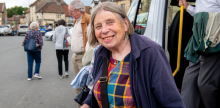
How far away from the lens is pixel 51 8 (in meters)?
70.6

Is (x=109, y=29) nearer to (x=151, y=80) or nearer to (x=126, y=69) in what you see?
(x=126, y=69)

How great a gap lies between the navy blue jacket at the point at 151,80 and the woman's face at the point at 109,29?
211 mm

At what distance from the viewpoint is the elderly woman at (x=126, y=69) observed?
4.43 ft

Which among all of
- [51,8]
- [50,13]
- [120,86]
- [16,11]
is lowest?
[120,86]

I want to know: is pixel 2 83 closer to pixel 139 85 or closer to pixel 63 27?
pixel 63 27

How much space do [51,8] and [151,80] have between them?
74155 millimetres

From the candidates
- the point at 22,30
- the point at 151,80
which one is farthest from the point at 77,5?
the point at 22,30

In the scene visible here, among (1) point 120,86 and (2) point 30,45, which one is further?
(2) point 30,45

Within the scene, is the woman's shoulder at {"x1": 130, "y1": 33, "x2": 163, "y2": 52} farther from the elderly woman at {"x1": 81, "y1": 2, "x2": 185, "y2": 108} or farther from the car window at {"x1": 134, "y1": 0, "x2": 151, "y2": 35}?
the car window at {"x1": 134, "y1": 0, "x2": 151, "y2": 35}

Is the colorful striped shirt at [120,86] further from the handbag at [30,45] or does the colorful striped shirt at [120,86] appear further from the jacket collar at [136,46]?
the handbag at [30,45]

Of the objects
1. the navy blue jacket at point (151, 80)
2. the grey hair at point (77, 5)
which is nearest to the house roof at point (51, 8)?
the grey hair at point (77, 5)

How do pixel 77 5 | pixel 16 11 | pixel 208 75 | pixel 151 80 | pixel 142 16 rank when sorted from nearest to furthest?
pixel 151 80, pixel 208 75, pixel 142 16, pixel 77 5, pixel 16 11

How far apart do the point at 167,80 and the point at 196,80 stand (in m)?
1.50

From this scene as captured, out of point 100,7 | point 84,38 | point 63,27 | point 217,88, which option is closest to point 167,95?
point 100,7
